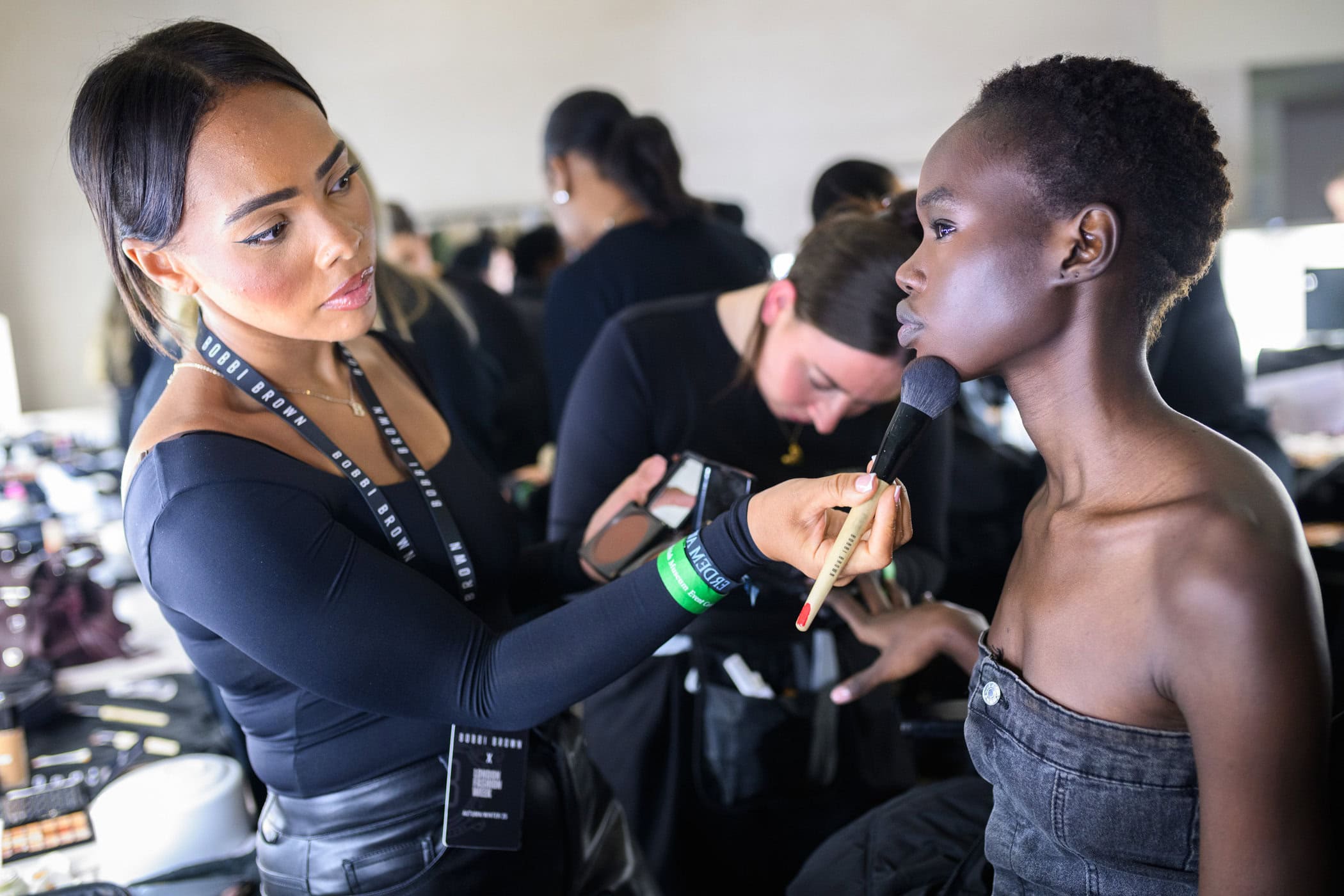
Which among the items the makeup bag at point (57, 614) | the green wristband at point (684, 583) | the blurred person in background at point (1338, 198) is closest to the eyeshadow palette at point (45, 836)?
the makeup bag at point (57, 614)

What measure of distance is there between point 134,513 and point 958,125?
2.53 feet

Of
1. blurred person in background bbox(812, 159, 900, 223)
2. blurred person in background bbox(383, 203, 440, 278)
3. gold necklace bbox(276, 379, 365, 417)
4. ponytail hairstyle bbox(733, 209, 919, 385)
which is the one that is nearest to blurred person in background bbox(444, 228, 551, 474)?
blurred person in background bbox(383, 203, 440, 278)

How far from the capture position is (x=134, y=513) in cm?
86

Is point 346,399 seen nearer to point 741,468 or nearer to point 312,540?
point 312,540

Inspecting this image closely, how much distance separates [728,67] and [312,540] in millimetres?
5261

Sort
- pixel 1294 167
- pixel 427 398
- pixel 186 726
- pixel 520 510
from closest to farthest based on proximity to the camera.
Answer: pixel 427 398 → pixel 186 726 → pixel 520 510 → pixel 1294 167

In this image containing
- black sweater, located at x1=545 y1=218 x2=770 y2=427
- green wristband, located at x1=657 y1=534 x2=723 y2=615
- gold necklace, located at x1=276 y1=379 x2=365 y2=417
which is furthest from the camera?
black sweater, located at x1=545 y1=218 x2=770 y2=427

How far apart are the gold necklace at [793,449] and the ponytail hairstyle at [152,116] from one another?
2.74 feet

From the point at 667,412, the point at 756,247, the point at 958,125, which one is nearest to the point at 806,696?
the point at 667,412

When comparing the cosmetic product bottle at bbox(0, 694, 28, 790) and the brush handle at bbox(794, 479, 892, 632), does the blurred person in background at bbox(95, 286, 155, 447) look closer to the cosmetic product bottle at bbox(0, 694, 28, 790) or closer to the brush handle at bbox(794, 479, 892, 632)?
the cosmetic product bottle at bbox(0, 694, 28, 790)

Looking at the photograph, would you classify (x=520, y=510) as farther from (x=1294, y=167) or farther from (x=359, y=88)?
(x=1294, y=167)

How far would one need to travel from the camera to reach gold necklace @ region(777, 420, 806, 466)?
148 centimetres

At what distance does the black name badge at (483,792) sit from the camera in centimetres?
95

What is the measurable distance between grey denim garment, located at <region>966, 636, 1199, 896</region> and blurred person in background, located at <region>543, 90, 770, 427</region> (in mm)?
1324
